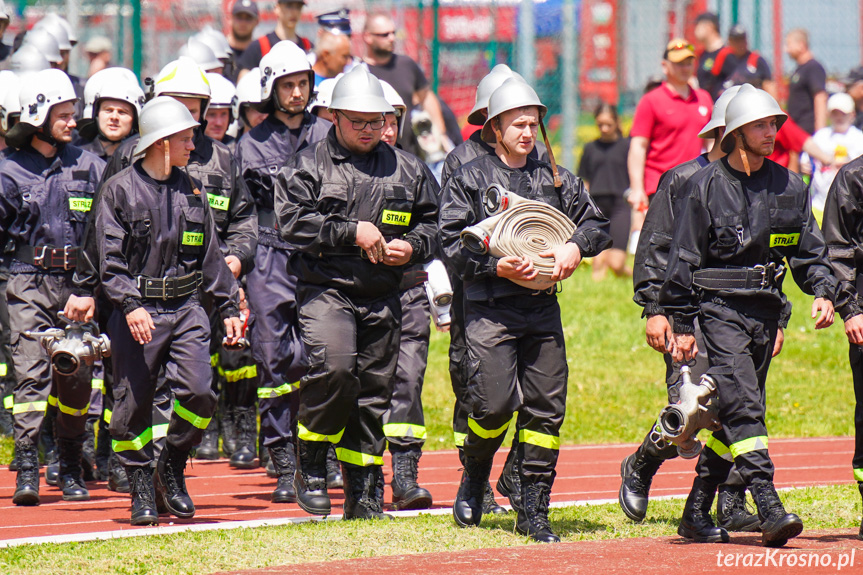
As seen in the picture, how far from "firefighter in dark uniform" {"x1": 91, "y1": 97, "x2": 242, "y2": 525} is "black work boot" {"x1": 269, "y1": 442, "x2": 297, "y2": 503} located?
→ 3.05 feet

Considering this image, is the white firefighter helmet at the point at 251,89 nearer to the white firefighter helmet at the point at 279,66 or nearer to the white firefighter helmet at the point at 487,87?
the white firefighter helmet at the point at 279,66

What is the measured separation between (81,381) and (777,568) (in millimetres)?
4585

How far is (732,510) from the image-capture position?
7.33m

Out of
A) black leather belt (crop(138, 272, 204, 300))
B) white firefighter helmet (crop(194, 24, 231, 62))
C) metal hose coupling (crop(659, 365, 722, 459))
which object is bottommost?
metal hose coupling (crop(659, 365, 722, 459))

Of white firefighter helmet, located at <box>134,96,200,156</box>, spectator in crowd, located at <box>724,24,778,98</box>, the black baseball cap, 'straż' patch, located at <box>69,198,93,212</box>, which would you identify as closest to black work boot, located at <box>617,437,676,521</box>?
white firefighter helmet, located at <box>134,96,200,156</box>

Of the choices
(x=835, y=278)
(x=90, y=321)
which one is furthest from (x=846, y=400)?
(x=90, y=321)

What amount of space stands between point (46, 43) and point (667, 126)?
605cm

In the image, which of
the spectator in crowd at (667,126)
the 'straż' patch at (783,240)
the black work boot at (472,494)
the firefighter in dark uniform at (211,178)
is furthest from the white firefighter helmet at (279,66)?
the spectator in crowd at (667,126)

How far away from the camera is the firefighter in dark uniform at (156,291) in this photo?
7465 mm

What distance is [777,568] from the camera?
632 centimetres

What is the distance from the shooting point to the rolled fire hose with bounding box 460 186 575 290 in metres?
6.97

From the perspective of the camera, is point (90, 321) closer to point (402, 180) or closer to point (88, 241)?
point (88, 241)

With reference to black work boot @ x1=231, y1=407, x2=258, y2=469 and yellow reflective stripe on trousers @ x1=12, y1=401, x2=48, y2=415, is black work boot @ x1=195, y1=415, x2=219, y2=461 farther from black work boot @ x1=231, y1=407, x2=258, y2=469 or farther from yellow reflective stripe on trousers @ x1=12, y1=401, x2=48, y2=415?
yellow reflective stripe on trousers @ x1=12, y1=401, x2=48, y2=415

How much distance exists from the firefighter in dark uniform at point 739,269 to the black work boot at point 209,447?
4.32 meters
